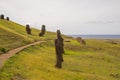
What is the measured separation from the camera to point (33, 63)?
43.9m

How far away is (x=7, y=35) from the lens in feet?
243

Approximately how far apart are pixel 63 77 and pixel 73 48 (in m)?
41.7

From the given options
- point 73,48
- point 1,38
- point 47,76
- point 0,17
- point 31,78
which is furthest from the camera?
point 0,17

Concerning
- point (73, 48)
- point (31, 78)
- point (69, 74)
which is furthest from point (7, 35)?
point (31, 78)

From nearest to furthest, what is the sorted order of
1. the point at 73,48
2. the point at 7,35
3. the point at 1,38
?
the point at 1,38 < the point at 7,35 < the point at 73,48

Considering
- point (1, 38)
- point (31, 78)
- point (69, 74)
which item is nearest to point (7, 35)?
point (1, 38)

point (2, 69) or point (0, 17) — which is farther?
point (0, 17)

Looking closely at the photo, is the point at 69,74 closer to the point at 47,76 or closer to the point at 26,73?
the point at 47,76

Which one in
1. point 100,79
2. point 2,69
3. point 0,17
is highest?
point 0,17

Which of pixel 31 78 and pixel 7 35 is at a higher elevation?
pixel 7 35

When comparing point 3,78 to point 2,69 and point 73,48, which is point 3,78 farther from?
point 73,48

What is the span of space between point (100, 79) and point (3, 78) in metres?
16.6

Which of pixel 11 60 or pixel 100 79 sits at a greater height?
pixel 11 60

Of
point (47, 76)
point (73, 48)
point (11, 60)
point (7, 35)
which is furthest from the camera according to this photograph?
point (73, 48)
